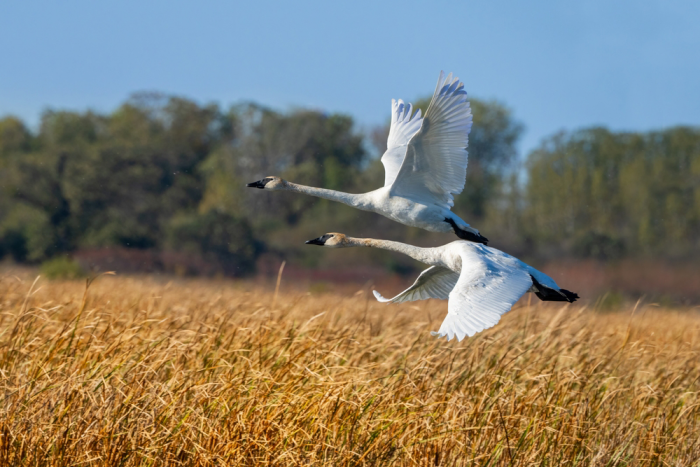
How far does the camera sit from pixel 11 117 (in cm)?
3262

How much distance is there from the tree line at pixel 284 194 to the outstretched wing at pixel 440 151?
35.1ft

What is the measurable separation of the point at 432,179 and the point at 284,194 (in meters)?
14.5

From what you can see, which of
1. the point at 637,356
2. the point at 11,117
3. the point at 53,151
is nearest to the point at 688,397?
the point at 637,356

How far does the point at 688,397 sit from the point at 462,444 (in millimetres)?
2623

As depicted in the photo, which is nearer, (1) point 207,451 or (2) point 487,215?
(1) point 207,451

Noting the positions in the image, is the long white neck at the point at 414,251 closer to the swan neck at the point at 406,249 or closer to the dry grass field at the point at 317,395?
the swan neck at the point at 406,249

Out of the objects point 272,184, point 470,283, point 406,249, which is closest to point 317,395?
point 406,249

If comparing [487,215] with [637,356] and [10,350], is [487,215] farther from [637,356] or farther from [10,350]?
[10,350]

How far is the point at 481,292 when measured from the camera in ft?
15.1

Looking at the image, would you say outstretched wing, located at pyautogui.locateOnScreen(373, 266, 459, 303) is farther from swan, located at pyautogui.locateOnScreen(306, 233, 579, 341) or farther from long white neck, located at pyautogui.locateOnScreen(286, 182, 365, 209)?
long white neck, located at pyautogui.locateOnScreen(286, 182, 365, 209)

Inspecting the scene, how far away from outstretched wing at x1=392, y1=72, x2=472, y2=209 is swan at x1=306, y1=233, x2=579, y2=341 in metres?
0.67

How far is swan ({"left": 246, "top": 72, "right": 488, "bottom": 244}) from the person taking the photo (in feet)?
18.9

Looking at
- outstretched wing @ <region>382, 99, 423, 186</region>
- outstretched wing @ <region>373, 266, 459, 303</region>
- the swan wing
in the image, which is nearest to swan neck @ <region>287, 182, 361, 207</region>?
outstretched wing @ <region>373, 266, 459, 303</region>

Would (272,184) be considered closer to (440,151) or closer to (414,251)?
(440,151)
